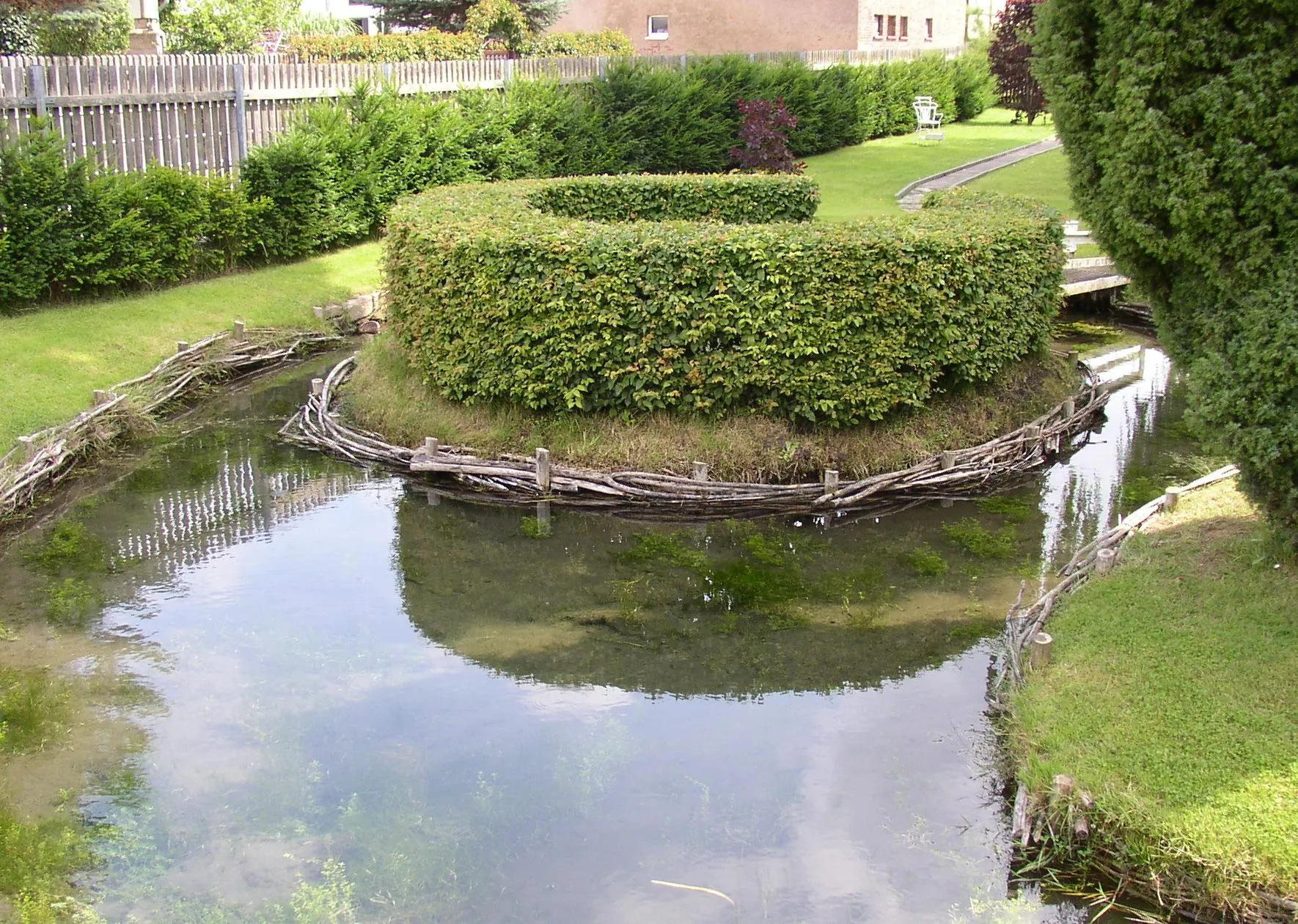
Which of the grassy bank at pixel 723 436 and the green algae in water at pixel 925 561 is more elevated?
the grassy bank at pixel 723 436

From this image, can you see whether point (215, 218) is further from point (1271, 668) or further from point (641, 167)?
point (1271, 668)

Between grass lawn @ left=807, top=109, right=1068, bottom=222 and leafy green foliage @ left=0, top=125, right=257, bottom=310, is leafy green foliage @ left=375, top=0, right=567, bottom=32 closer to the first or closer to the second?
grass lawn @ left=807, top=109, right=1068, bottom=222

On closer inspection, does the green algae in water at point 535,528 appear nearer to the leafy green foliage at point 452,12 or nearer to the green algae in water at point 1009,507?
the green algae in water at point 1009,507

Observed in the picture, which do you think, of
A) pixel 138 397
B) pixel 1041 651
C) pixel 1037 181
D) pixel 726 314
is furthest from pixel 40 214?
pixel 1037 181

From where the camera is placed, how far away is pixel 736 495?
401 inches

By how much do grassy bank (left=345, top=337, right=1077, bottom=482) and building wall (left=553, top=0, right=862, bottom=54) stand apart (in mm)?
30653

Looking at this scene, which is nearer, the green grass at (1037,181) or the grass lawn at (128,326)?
the grass lawn at (128,326)

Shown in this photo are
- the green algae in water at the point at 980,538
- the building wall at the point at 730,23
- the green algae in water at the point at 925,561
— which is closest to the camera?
the green algae in water at the point at 925,561

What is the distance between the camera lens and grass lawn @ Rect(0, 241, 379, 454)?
36.6 feet

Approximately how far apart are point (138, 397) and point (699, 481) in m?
5.47

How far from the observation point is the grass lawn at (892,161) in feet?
72.4

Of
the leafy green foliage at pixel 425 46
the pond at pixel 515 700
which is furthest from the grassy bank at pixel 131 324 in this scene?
the leafy green foliage at pixel 425 46

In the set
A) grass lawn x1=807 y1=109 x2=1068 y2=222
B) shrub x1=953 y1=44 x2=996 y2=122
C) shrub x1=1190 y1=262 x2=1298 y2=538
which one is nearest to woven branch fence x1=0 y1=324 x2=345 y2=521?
shrub x1=1190 y1=262 x2=1298 y2=538

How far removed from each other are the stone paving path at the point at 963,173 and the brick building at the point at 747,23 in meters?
11.8
